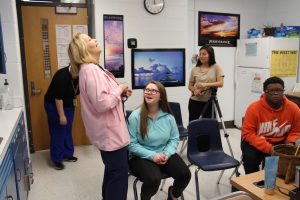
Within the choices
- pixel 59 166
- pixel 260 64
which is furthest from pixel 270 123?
pixel 59 166

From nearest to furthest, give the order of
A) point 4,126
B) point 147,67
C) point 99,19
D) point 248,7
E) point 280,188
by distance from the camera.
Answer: point 280,188
point 4,126
point 99,19
point 147,67
point 248,7

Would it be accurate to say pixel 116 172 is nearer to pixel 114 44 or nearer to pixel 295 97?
pixel 114 44

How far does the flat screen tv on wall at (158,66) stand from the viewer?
404cm

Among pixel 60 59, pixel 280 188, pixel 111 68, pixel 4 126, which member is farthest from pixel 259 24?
pixel 4 126

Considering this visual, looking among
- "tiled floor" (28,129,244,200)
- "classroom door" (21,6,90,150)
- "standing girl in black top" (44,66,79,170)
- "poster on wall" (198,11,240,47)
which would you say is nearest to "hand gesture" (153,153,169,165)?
"tiled floor" (28,129,244,200)

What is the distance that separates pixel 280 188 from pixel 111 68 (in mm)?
2772

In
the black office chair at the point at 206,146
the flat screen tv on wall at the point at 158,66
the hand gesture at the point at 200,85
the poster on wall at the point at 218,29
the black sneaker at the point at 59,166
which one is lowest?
the black sneaker at the point at 59,166

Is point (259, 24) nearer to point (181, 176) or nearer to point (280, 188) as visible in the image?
point (181, 176)

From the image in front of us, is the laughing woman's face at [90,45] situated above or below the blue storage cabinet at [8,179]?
above

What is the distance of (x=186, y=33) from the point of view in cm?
423

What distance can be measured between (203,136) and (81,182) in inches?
55.0

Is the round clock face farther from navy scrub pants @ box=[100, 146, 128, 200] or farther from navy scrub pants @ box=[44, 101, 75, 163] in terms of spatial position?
navy scrub pants @ box=[100, 146, 128, 200]

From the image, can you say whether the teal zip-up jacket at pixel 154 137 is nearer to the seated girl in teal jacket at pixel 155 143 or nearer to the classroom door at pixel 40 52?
the seated girl in teal jacket at pixel 155 143

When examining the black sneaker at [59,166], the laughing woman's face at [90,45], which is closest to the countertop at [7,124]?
the laughing woman's face at [90,45]
